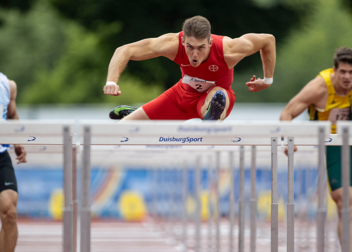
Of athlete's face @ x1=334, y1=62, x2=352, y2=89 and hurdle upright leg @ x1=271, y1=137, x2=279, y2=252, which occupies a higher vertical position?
athlete's face @ x1=334, y1=62, x2=352, y2=89

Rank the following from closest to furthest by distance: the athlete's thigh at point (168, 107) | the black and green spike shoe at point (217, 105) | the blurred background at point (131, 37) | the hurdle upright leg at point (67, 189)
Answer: the hurdle upright leg at point (67, 189) < the black and green spike shoe at point (217, 105) < the athlete's thigh at point (168, 107) < the blurred background at point (131, 37)

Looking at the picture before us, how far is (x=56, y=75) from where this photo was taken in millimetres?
29453

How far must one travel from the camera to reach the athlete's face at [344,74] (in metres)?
4.17

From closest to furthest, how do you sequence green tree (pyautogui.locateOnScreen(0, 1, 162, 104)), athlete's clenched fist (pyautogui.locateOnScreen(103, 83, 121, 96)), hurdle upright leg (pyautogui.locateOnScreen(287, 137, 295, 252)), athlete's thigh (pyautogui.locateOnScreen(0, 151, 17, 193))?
hurdle upright leg (pyautogui.locateOnScreen(287, 137, 295, 252)) < athlete's clenched fist (pyautogui.locateOnScreen(103, 83, 121, 96)) < athlete's thigh (pyautogui.locateOnScreen(0, 151, 17, 193)) < green tree (pyautogui.locateOnScreen(0, 1, 162, 104))

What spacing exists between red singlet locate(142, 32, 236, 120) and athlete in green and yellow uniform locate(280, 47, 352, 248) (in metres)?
0.71

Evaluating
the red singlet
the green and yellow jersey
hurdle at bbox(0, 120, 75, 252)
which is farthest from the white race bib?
hurdle at bbox(0, 120, 75, 252)

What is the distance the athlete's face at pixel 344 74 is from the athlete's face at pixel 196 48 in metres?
1.32

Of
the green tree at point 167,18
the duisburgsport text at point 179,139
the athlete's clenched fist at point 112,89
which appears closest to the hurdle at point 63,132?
the athlete's clenched fist at point 112,89

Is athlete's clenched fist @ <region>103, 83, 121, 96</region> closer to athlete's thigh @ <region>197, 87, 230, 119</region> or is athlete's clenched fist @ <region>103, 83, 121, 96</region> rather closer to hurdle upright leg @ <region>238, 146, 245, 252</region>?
athlete's thigh @ <region>197, 87, 230, 119</region>

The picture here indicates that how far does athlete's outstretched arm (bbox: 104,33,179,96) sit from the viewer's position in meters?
3.54

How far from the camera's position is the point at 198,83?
3.97 m

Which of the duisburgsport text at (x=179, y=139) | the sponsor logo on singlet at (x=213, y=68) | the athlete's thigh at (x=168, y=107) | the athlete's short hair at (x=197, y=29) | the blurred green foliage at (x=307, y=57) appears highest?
the blurred green foliage at (x=307, y=57)

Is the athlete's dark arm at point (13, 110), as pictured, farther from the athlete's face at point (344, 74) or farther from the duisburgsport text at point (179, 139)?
the athlete's face at point (344, 74)

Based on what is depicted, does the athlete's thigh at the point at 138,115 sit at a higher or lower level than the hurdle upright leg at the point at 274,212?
higher
